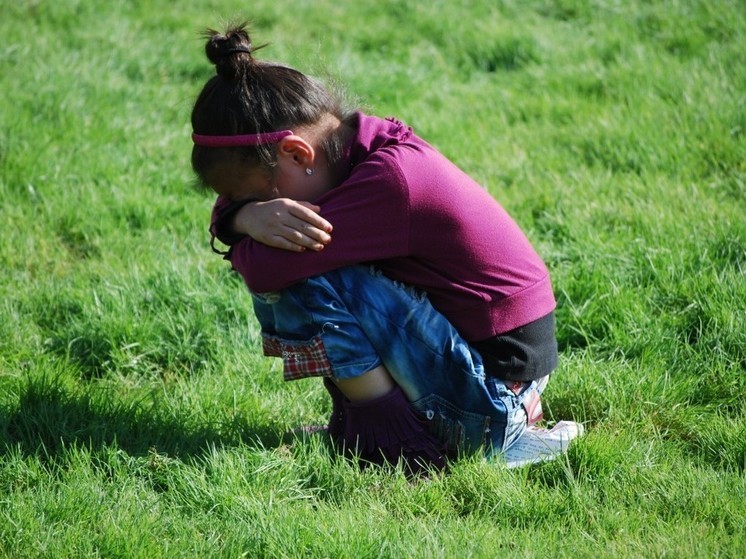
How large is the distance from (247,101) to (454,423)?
3.92ft

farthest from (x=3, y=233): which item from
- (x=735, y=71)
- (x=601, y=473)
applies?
(x=735, y=71)

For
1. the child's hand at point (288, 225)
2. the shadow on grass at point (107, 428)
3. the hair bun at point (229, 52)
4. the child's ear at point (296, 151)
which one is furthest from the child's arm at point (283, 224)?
the shadow on grass at point (107, 428)

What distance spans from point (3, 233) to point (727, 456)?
3.25m

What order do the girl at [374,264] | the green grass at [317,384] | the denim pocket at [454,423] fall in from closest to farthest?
1. the green grass at [317,384]
2. the girl at [374,264]
3. the denim pocket at [454,423]

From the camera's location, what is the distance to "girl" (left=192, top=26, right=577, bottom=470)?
2.81 m

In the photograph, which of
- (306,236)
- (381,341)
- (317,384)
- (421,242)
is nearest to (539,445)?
(381,341)

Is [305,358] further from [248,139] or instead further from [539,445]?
[539,445]

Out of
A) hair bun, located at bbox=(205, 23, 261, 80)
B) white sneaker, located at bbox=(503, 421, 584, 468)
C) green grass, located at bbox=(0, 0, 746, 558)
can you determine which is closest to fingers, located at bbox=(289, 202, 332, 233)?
hair bun, located at bbox=(205, 23, 261, 80)

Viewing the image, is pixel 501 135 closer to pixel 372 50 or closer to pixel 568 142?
pixel 568 142

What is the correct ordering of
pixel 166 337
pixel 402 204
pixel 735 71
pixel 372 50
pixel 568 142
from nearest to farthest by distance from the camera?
pixel 402 204 → pixel 166 337 → pixel 568 142 → pixel 735 71 → pixel 372 50

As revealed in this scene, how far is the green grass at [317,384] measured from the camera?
269 cm

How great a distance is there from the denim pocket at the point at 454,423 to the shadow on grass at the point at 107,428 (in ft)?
1.69

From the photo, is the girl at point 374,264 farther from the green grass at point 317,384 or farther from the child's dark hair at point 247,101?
the green grass at point 317,384

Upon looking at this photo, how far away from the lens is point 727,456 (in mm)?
2949
